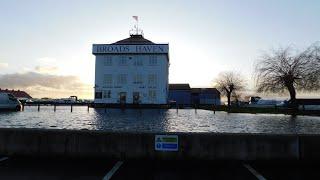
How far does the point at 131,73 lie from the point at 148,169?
64.7 meters

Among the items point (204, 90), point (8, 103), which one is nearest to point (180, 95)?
point (204, 90)

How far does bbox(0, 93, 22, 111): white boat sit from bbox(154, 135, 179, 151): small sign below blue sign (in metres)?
39.2

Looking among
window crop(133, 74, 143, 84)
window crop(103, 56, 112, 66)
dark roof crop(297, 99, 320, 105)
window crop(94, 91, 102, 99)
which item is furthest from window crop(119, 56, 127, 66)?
dark roof crop(297, 99, 320, 105)

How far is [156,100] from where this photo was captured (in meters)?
71.8

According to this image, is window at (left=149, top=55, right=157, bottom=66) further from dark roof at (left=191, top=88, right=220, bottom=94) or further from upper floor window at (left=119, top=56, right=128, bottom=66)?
dark roof at (left=191, top=88, right=220, bottom=94)

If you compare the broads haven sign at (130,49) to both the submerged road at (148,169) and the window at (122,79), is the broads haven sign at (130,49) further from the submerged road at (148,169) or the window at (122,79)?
the submerged road at (148,169)

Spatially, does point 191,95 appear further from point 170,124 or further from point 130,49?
point 170,124

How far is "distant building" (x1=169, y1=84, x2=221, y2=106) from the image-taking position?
372 ft

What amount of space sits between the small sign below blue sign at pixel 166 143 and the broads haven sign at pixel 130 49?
63573mm

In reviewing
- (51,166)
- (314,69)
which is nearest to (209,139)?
(51,166)

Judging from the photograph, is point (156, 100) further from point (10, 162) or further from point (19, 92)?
point (19, 92)

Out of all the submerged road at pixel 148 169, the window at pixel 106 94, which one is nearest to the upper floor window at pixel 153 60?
the window at pixel 106 94

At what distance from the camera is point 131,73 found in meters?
72.8

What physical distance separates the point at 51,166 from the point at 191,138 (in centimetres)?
351
